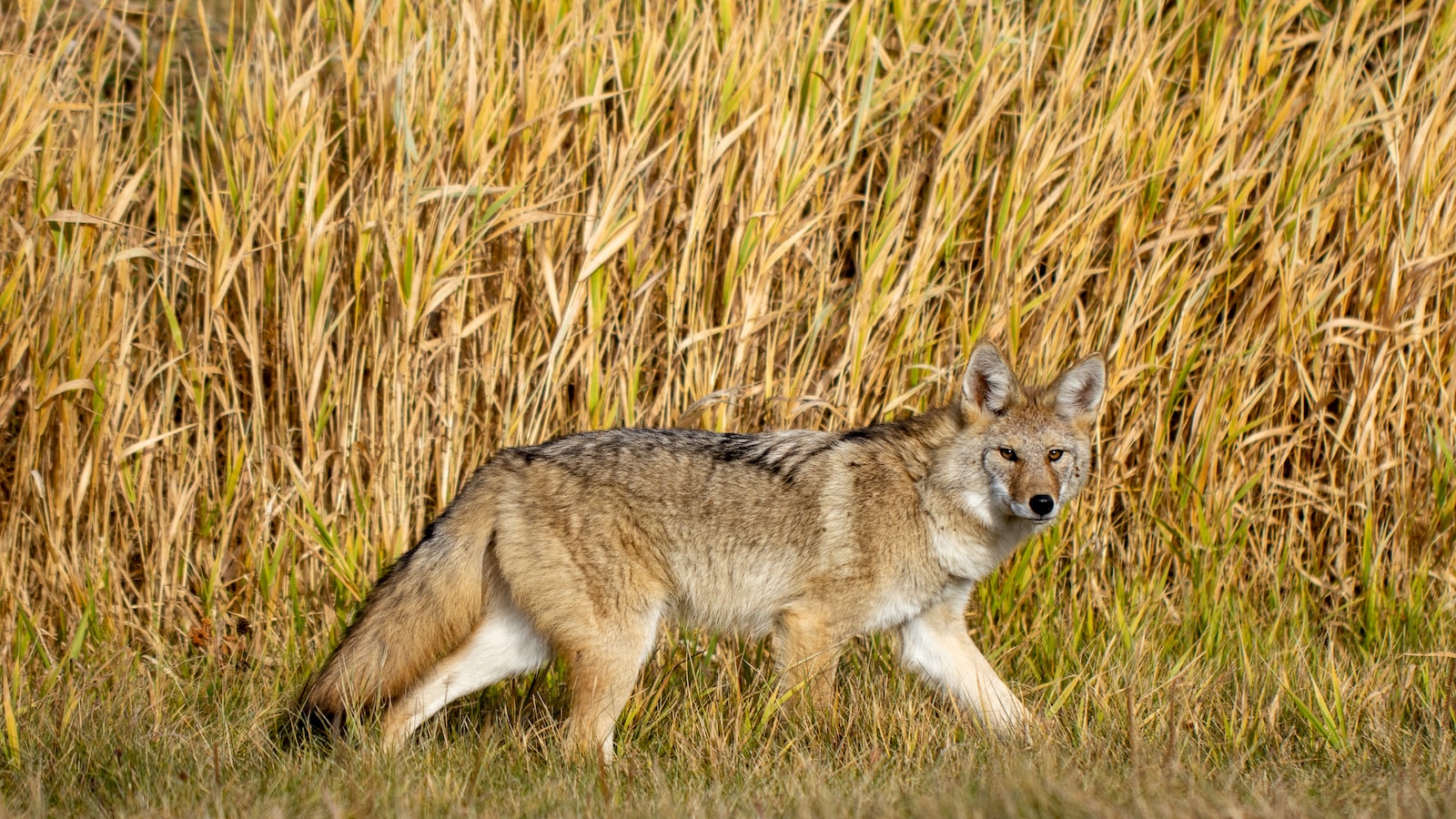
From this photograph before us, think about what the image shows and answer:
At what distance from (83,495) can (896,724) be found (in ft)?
10.2

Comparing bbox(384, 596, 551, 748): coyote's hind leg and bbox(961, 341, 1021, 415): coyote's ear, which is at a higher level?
bbox(961, 341, 1021, 415): coyote's ear

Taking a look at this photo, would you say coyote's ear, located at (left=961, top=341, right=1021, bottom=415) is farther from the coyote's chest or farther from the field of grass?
the field of grass

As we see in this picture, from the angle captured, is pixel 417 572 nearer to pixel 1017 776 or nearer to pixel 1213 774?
pixel 1017 776

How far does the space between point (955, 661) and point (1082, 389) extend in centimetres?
107

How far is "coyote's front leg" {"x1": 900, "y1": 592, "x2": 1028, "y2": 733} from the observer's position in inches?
166

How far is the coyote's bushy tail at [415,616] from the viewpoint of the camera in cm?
393

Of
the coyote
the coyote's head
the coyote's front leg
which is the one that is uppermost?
the coyote's head

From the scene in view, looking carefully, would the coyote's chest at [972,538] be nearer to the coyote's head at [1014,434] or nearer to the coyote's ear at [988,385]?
the coyote's head at [1014,434]

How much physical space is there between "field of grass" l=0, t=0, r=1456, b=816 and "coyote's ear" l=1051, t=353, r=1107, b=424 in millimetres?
636

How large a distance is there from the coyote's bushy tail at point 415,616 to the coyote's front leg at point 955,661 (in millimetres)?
1507

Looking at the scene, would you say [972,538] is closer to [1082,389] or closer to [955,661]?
[955,661]

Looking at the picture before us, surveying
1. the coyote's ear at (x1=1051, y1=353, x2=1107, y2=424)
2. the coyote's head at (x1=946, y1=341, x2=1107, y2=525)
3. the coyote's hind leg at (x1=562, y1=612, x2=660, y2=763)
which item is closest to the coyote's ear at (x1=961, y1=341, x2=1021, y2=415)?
the coyote's head at (x1=946, y1=341, x2=1107, y2=525)

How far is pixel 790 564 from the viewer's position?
14.1 feet

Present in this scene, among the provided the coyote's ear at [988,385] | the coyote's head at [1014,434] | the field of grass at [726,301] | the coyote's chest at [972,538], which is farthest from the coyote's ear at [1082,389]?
the field of grass at [726,301]
